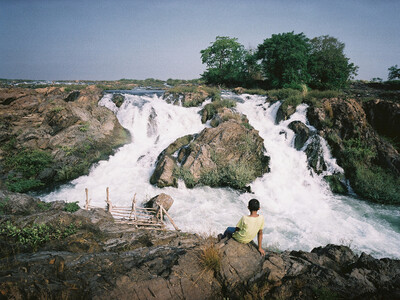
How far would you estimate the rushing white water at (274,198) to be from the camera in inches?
351

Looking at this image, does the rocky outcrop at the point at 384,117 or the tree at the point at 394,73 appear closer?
the rocky outcrop at the point at 384,117

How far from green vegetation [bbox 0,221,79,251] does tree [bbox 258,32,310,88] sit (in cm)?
2370

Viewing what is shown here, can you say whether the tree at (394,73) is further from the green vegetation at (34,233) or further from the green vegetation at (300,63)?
the green vegetation at (34,233)

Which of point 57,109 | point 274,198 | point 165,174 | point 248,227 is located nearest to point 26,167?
point 57,109

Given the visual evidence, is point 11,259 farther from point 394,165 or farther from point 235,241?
point 394,165

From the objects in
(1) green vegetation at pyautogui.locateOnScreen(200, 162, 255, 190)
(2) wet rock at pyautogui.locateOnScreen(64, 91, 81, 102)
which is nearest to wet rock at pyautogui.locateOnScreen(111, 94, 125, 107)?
(2) wet rock at pyautogui.locateOnScreen(64, 91, 81, 102)

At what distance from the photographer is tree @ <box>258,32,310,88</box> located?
23234mm

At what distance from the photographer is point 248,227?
4.26 metres

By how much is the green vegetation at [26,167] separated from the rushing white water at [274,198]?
5.45 feet

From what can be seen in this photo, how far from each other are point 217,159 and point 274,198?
4057mm

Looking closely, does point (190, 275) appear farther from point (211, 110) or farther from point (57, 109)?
point (57, 109)

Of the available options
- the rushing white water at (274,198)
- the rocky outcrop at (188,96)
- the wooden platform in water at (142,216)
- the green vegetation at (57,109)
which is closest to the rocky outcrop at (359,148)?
the rushing white water at (274,198)

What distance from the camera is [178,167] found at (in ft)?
41.3

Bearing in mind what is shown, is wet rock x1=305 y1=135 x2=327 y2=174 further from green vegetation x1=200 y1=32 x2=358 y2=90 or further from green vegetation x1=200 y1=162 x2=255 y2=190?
green vegetation x1=200 y1=32 x2=358 y2=90
